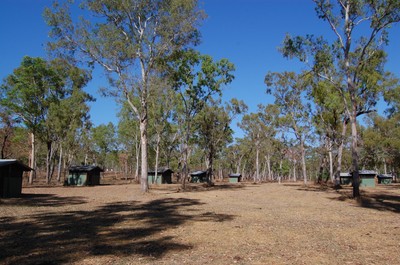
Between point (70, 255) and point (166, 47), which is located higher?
point (166, 47)

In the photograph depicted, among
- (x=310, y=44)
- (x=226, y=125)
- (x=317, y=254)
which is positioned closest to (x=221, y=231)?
(x=317, y=254)

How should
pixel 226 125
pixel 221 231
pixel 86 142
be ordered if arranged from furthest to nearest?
pixel 86 142
pixel 226 125
pixel 221 231

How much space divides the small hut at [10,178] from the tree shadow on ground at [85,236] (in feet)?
37.5

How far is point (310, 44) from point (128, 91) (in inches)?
588

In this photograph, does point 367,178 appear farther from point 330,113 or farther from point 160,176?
point 160,176

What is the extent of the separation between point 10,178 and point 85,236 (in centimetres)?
1809

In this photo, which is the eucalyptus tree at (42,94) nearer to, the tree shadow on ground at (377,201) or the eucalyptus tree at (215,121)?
the eucalyptus tree at (215,121)

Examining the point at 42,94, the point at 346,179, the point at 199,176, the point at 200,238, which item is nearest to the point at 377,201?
the point at 200,238

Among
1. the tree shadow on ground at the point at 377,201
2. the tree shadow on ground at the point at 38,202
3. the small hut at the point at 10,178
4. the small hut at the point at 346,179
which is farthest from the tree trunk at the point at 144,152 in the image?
the small hut at the point at 346,179

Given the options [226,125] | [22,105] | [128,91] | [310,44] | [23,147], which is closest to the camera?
[310,44]

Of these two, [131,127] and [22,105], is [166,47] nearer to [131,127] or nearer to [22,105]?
[22,105]

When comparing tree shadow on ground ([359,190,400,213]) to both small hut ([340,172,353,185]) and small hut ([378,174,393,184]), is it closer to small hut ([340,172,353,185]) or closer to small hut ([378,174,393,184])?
small hut ([340,172,353,185])

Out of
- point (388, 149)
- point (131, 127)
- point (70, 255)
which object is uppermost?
point (131, 127)

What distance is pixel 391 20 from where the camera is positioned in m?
21.5
